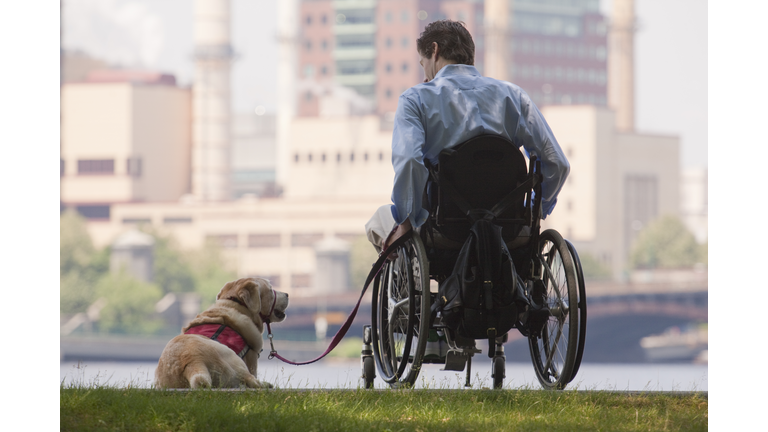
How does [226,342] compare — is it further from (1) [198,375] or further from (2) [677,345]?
(2) [677,345]

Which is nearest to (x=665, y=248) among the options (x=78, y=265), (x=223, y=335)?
(x=78, y=265)

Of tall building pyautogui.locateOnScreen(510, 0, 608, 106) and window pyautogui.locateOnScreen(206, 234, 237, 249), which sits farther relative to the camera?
tall building pyautogui.locateOnScreen(510, 0, 608, 106)

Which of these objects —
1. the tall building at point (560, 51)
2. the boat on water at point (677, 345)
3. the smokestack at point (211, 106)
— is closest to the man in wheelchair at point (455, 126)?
the boat on water at point (677, 345)

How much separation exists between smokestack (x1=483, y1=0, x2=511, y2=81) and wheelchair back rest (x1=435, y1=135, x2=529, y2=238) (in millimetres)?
81288

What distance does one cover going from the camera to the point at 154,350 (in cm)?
5616

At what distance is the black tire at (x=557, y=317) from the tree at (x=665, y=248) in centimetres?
7275

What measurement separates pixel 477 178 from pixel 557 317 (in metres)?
0.50

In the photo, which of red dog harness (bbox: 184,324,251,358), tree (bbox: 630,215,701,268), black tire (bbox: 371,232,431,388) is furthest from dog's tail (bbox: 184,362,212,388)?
tree (bbox: 630,215,701,268)

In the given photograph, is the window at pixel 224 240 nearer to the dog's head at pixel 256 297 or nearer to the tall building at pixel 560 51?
the tall building at pixel 560 51

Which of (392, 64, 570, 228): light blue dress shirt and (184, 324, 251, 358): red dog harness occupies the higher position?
(392, 64, 570, 228): light blue dress shirt

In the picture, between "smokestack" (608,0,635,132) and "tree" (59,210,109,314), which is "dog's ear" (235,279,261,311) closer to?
"tree" (59,210,109,314)

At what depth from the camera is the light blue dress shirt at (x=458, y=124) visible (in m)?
3.40

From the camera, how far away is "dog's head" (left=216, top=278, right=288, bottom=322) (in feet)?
13.1
